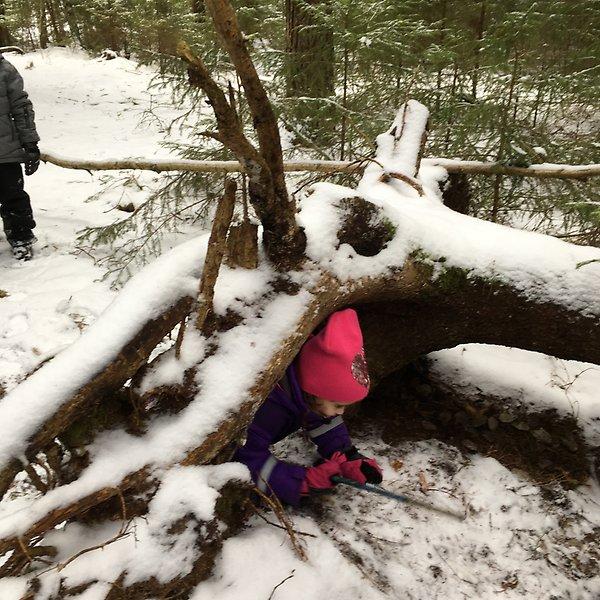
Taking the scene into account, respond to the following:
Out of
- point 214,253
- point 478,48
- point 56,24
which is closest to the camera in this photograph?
point 214,253

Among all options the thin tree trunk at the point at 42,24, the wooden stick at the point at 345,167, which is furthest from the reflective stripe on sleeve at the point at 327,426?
the thin tree trunk at the point at 42,24

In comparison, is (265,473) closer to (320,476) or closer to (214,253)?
(320,476)

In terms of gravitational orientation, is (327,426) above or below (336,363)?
below

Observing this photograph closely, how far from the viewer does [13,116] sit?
450cm

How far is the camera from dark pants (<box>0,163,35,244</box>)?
4.53m

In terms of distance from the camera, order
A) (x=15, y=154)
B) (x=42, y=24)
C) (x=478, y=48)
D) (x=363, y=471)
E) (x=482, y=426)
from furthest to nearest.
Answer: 1. (x=42, y=24)
2. (x=478, y=48)
3. (x=15, y=154)
4. (x=482, y=426)
5. (x=363, y=471)

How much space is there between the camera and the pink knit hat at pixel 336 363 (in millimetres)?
1927

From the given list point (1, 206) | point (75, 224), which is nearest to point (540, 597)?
point (1, 206)

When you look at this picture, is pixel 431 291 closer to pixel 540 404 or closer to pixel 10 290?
pixel 540 404

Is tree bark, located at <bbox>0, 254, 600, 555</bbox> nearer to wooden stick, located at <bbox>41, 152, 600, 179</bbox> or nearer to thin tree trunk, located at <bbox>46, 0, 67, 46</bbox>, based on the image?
wooden stick, located at <bbox>41, 152, 600, 179</bbox>

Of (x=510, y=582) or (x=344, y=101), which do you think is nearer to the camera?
(x=510, y=582)

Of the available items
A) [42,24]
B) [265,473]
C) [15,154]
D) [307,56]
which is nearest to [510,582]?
[265,473]

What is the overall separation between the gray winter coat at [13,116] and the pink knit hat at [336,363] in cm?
402

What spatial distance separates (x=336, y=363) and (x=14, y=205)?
4180 millimetres
